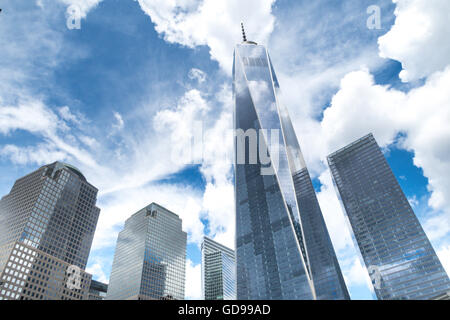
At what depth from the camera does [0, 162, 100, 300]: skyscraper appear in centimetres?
11794

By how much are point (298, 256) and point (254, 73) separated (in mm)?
104435

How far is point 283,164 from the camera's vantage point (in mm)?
145125

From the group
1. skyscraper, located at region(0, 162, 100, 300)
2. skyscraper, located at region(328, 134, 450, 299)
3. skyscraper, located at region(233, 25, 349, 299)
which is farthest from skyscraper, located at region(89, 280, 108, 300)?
skyscraper, located at region(328, 134, 450, 299)

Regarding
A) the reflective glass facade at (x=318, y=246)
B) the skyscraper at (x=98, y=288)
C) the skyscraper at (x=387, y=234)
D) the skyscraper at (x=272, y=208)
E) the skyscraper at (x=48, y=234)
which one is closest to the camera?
the skyscraper at (x=48, y=234)

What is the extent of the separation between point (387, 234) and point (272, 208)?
73.9 meters

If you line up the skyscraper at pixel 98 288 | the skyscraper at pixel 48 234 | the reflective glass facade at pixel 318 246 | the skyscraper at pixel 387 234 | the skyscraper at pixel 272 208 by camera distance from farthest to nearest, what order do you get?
the skyscraper at pixel 98 288
the skyscraper at pixel 387 234
the skyscraper at pixel 272 208
the reflective glass facade at pixel 318 246
the skyscraper at pixel 48 234

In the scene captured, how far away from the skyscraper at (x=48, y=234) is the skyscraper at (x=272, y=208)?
83.0m

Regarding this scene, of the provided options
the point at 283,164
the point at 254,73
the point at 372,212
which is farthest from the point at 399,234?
the point at 254,73

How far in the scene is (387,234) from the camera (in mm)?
Result: 168500

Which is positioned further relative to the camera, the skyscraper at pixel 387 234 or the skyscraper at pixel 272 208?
the skyscraper at pixel 387 234

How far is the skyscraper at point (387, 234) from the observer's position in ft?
481

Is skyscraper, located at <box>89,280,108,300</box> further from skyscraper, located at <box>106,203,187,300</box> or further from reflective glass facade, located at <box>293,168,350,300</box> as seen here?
reflective glass facade, located at <box>293,168,350,300</box>

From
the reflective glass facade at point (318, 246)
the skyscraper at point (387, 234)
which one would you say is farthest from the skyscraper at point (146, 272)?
the skyscraper at point (387, 234)

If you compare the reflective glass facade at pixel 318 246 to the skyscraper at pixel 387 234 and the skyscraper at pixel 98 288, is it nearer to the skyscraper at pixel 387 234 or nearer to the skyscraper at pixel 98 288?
the skyscraper at pixel 387 234
